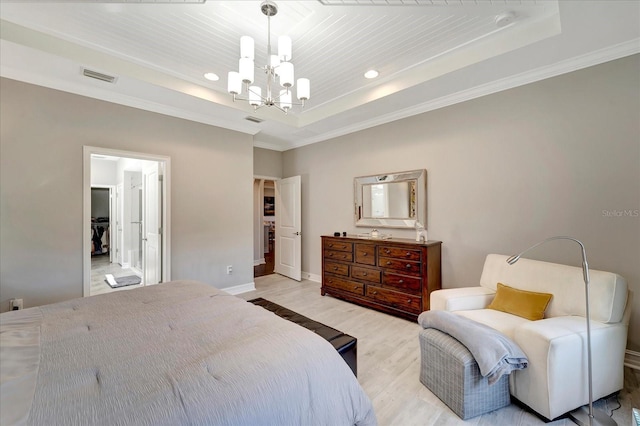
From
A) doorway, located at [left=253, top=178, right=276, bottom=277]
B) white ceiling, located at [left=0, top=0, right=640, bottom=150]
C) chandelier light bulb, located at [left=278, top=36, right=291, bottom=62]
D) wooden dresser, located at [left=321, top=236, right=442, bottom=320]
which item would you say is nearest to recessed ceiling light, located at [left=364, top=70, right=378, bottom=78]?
white ceiling, located at [left=0, top=0, right=640, bottom=150]

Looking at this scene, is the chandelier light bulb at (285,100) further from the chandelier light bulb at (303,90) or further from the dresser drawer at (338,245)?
the dresser drawer at (338,245)

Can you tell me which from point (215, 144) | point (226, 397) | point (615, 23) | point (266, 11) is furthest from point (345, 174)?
point (226, 397)

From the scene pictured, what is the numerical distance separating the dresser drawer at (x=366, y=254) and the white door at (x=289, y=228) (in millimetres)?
1705

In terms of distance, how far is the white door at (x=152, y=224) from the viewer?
3795mm

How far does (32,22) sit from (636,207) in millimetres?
5549

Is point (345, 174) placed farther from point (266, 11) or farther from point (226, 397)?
point (226, 397)

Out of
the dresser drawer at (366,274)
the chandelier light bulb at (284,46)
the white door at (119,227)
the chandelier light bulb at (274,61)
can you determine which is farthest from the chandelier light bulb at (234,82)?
the white door at (119,227)

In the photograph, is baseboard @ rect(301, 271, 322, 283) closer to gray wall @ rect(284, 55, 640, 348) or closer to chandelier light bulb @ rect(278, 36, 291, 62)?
gray wall @ rect(284, 55, 640, 348)

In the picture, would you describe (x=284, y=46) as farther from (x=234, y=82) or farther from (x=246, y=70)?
(x=234, y=82)

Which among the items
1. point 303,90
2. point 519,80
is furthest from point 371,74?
point 519,80

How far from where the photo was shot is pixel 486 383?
70.9 inches

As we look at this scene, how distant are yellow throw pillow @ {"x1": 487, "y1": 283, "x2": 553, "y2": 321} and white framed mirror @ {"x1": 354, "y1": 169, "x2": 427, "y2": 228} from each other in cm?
144

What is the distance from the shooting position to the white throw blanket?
5.46 feet

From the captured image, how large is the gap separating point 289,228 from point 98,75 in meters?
3.70
